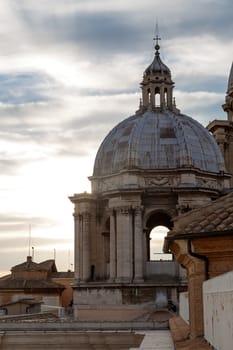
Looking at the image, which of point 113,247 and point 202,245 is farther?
point 113,247

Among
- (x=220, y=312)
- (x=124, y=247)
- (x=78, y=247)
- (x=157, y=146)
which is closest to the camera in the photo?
(x=220, y=312)

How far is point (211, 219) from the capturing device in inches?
498

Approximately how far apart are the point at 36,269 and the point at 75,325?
3939cm

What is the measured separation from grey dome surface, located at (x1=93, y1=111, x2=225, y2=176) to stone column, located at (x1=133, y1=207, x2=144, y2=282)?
2713 mm

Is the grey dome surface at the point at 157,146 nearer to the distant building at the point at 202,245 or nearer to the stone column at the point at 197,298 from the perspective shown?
the distant building at the point at 202,245

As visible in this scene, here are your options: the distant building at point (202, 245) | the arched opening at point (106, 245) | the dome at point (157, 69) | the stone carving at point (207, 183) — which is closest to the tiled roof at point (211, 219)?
the distant building at point (202, 245)

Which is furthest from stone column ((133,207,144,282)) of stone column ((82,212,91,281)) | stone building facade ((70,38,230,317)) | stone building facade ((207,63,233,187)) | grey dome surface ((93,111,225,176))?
stone building facade ((207,63,233,187))

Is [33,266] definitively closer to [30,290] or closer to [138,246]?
[30,290]

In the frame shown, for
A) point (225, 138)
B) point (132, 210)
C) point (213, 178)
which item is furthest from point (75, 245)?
point (225, 138)

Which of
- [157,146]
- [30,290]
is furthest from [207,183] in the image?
[30,290]

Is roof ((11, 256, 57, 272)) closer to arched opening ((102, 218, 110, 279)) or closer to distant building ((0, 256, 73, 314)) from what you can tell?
distant building ((0, 256, 73, 314))

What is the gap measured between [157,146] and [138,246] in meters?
5.83

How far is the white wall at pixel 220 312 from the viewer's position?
7.93m

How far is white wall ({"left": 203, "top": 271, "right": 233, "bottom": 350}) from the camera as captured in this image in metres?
7.93
